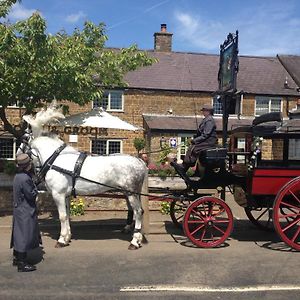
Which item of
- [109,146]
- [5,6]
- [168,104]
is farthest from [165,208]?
[168,104]

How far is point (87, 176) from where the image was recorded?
7699 mm

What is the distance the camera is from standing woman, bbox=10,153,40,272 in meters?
6.25

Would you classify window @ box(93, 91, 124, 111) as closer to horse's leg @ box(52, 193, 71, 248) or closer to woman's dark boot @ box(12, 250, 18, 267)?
horse's leg @ box(52, 193, 71, 248)

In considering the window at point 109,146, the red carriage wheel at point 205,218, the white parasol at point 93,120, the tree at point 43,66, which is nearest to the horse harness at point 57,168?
the red carriage wheel at point 205,218

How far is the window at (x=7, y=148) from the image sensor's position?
24.9 metres

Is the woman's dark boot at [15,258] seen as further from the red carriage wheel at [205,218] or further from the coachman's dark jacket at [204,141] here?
the coachman's dark jacket at [204,141]

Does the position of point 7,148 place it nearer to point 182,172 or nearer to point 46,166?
point 46,166

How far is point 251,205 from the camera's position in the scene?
7828mm

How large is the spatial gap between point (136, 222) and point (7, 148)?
753 inches

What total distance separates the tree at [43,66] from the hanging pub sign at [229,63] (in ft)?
9.64

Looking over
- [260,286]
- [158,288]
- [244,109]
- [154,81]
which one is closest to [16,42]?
[158,288]

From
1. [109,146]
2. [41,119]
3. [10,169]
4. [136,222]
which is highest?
[41,119]

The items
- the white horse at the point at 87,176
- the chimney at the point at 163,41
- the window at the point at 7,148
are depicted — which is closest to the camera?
the white horse at the point at 87,176

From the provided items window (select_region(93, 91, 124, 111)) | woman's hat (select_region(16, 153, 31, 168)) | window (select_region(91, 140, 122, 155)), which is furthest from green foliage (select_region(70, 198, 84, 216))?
window (select_region(93, 91, 124, 111))
